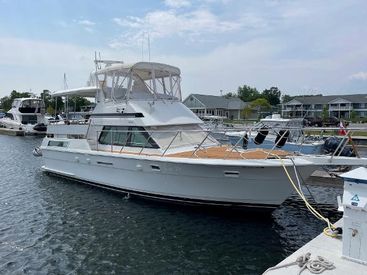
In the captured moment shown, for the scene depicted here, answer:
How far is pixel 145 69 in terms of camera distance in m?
13.8

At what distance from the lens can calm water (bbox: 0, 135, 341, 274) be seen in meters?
7.45

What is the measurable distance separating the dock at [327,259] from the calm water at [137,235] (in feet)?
5.60

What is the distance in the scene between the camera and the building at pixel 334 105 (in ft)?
254

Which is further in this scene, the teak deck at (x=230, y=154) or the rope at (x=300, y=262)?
the teak deck at (x=230, y=154)

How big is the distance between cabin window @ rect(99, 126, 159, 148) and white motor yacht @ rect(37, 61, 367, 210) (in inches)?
1.4

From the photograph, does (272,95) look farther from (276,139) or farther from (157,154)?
(157,154)

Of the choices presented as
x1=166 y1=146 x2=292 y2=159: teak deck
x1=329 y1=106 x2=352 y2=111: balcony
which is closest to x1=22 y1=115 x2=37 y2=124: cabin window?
x1=166 y1=146 x2=292 y2=159: teak deck

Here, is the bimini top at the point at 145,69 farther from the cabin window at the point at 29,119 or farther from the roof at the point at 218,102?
the roof at the point at 218,102

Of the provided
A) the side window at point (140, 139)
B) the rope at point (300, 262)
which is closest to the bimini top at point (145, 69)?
the side window at point (140, 139)

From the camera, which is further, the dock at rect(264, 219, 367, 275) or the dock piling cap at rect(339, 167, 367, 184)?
the dock piling cap at rect(339, 167, 367, 184)

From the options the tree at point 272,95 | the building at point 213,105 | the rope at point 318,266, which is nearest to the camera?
the rope at point 318,266

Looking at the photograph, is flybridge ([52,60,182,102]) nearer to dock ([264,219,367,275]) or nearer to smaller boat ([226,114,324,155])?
smaller boat ([226,114,324,155])

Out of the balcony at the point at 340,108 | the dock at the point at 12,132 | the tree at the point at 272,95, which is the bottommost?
the dock at the point at 12,132

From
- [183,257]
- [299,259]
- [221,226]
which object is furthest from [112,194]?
[299,259]
